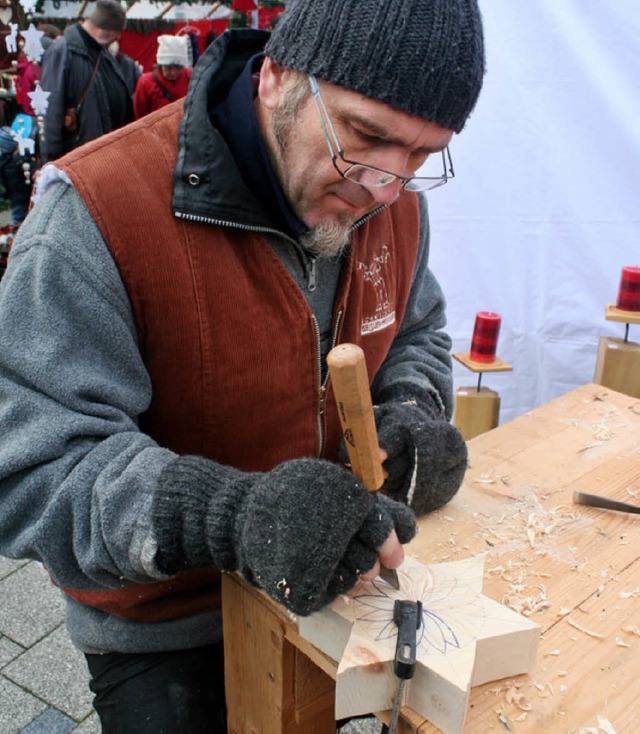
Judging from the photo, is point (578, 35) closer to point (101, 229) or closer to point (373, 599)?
point (101, 229)

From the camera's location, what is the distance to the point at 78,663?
7.17 feet

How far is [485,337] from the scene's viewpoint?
258 centimetres

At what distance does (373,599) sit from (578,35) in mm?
2333

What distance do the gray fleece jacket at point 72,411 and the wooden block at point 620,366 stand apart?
1.69 m

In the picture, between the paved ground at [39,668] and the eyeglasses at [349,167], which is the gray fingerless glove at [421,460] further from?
the paved ground at [39,668]

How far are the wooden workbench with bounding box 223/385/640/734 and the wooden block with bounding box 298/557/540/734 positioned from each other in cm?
4

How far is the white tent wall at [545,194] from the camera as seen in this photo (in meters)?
2.55

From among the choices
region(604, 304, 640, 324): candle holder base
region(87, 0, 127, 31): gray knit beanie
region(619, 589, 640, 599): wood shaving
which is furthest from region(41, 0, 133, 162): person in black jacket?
region(619, 589, 640, 599): wood shaving

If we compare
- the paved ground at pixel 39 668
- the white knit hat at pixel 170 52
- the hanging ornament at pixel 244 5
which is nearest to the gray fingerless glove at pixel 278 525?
the paved ground at pixel 39 668

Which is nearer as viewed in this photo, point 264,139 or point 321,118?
point 321,118

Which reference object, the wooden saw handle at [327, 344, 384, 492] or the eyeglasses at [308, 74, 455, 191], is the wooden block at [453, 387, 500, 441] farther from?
the wooden saw handle at [327, 344, 384, 492]

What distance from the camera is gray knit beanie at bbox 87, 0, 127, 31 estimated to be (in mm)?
5066

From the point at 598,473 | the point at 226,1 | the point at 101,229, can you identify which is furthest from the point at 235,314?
the point at 226,1

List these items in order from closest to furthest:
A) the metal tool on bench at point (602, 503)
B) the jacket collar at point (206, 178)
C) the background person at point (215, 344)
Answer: the background person at point (215, 344)
the jacket collar at point (206, 178)
the metal tool on bench at point (602, 503)
